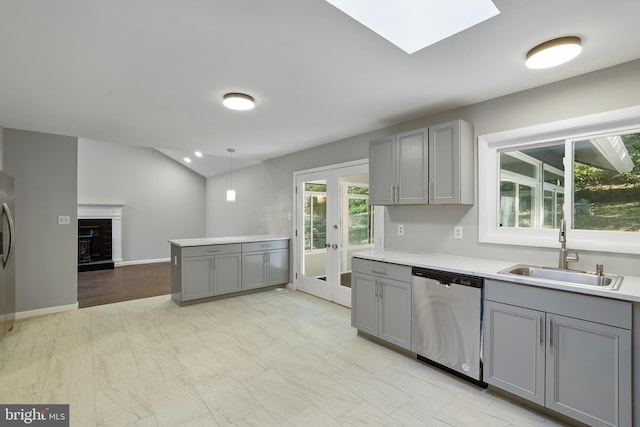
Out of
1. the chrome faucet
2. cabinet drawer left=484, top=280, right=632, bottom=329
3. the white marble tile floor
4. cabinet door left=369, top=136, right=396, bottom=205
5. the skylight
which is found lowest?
the white marble tile floor

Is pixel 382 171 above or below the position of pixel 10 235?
above

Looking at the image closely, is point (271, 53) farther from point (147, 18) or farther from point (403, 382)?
point (403, 382)

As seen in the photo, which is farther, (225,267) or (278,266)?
(278,266)

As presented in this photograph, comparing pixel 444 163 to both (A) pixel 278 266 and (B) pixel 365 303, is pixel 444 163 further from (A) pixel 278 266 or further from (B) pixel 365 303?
(A) pixel 278 266

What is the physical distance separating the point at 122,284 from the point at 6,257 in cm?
285

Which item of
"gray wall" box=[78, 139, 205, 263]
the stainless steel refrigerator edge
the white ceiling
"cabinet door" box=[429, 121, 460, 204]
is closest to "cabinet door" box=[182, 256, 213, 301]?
the stainless steel refrigerator edge

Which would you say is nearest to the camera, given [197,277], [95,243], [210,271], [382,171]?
[382,171]

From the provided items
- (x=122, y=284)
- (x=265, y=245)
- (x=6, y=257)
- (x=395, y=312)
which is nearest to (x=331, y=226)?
(x=265, y=245)

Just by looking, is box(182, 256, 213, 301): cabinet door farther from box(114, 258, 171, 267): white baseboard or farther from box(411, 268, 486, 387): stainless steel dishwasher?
box(114, 258, 171, 267): white baseboard

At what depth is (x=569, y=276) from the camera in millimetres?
2195

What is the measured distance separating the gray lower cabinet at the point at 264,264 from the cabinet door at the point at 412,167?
8.77 feet

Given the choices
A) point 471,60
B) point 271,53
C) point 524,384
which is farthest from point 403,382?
point 271,53

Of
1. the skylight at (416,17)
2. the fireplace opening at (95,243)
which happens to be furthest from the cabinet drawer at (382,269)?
the fireplace opening at (95,243)

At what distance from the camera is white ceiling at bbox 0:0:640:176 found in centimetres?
159
